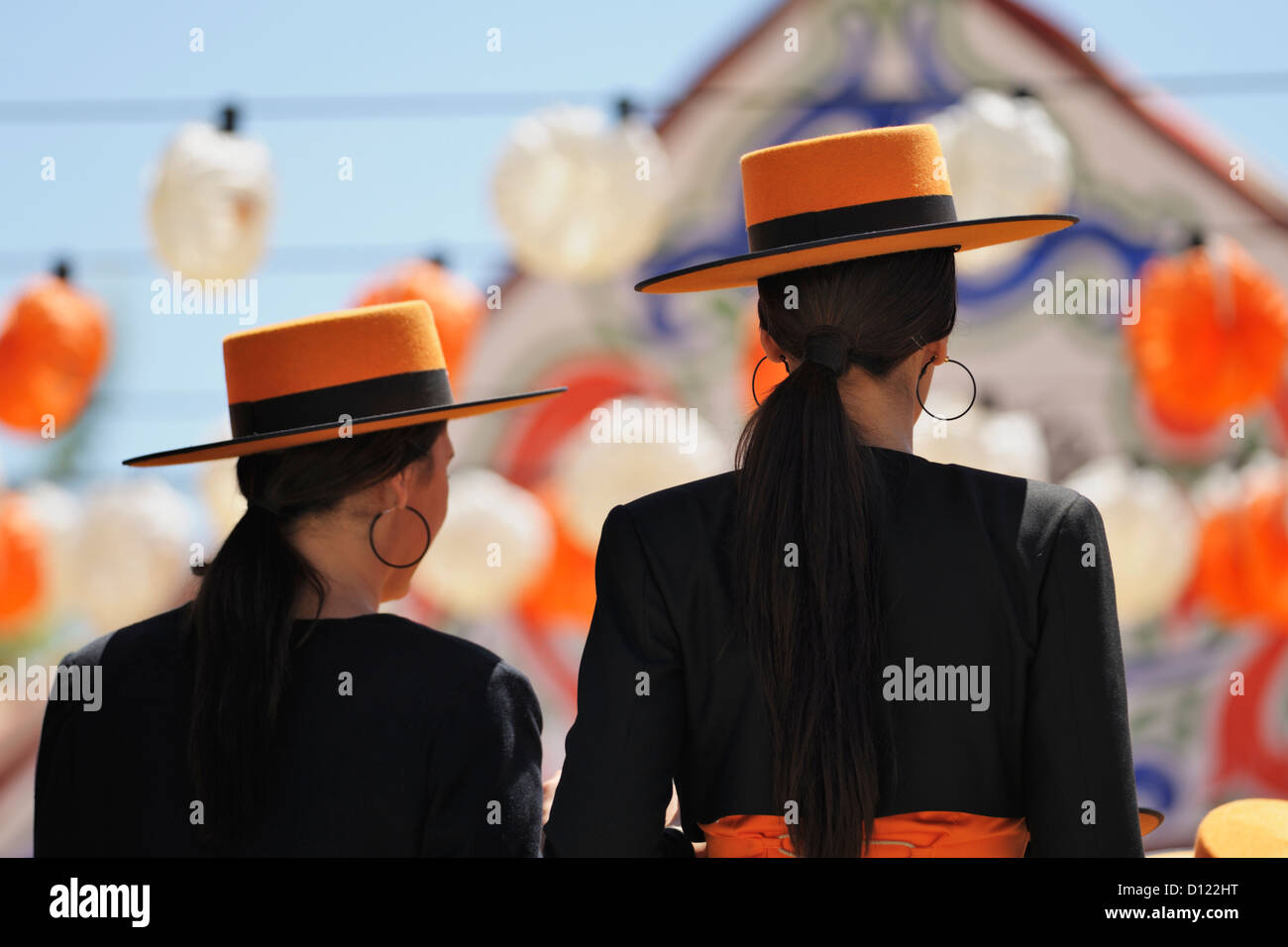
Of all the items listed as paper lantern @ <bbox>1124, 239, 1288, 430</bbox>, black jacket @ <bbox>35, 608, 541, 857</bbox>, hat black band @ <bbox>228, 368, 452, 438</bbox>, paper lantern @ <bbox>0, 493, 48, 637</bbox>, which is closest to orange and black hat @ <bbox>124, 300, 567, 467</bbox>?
hat black band @ <bbox>228, 368, 452, 438</bbox>

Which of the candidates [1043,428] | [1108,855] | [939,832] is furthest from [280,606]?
[1043,428]

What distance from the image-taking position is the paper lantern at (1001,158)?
2.79 meters

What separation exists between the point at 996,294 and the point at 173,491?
2.06 meters

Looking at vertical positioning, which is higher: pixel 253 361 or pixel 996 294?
pixel 996 294

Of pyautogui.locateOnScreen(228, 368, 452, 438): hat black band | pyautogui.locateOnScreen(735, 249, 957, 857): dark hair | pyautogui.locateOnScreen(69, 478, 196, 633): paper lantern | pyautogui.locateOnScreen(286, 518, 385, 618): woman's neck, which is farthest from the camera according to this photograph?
pyautogui.locateOnScreen(69, 478, 196, 633): paper lantern

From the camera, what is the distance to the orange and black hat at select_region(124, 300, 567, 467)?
138 centimetres

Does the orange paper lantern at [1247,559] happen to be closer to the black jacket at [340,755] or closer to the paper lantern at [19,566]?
the black jacket at [340,755]

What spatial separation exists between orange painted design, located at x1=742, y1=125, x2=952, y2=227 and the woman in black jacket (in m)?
0.43

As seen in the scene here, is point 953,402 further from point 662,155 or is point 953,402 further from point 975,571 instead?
point 975,571

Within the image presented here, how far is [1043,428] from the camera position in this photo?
10.2ft

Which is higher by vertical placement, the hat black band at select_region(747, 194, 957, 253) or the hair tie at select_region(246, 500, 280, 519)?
the hat black band at select_region(747, 194, 957, 253)

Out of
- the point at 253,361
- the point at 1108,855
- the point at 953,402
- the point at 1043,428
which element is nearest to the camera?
the point at 1108,855

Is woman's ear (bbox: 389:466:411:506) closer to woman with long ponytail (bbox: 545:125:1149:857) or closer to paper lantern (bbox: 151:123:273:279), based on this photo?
woman with long ponytail (bbox: 545:125:1149:857)

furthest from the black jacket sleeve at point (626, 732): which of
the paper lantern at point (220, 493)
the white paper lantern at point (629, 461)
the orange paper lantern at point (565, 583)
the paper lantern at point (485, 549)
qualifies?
the paper lantern at point (220, 493)
